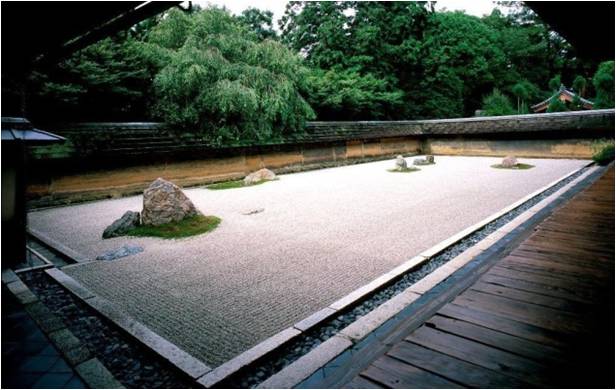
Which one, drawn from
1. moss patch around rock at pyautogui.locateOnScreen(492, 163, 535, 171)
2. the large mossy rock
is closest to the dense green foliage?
the large mossy rock

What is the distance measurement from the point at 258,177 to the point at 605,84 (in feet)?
58.1

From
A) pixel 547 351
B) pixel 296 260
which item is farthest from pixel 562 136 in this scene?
pixel 547 351

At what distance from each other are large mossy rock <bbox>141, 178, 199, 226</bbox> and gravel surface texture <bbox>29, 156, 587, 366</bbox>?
A: 27.5 inches

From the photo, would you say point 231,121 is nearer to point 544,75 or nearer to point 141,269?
point 141,269

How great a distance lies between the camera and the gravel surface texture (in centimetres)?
332

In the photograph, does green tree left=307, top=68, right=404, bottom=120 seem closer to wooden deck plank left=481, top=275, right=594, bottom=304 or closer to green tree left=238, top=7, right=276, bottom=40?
green tree left=238, top=7, right=276, bottom=40

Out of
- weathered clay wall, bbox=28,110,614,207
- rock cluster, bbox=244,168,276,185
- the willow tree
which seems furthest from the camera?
rock cluster, bbox=244,168,276,185

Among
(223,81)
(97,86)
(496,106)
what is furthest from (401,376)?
(496,106)

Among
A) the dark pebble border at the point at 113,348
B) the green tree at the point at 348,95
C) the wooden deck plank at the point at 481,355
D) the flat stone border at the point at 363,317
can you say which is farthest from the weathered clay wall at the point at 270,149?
the wooden deck plank at the point at 481,355

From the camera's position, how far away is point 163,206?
21.7ft

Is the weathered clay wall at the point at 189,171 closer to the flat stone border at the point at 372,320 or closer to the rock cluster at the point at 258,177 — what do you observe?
the rock cluster at the point at 258,177

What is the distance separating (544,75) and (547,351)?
38618mm

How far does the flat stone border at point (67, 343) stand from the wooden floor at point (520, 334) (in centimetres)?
176

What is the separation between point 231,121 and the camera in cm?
1246
